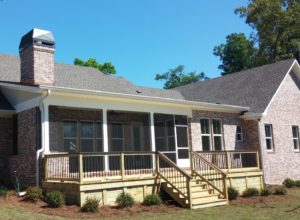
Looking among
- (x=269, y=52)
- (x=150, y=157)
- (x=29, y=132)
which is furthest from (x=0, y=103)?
(x=269, y=52)

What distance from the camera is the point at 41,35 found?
1727 cm

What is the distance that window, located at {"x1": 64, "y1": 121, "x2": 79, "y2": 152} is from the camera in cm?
1634

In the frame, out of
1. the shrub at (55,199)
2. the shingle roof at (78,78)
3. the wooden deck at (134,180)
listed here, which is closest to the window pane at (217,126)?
the wooden deck at (134,180)

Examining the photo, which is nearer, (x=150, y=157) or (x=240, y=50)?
(x=150, y=157)

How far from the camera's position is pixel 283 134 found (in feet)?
76.5

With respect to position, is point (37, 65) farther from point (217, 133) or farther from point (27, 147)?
point (217, 133)

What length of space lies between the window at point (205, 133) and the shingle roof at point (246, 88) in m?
3.16

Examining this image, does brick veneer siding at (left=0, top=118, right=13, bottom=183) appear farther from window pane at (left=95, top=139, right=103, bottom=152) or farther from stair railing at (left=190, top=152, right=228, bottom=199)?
stair railing at (left=190, top=152, right=228, bottom=199)

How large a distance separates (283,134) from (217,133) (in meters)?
4.78

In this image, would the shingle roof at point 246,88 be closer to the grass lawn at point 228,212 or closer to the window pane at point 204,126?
the window pane at point 204,126

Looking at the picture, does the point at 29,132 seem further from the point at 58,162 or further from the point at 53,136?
the point at 58,162

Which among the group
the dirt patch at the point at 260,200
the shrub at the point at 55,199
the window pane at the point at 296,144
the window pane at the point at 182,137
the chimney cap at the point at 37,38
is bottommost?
the dirt patch at the point at 260,200

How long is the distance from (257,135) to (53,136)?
1163 centimetres

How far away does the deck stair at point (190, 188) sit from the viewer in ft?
44.7
